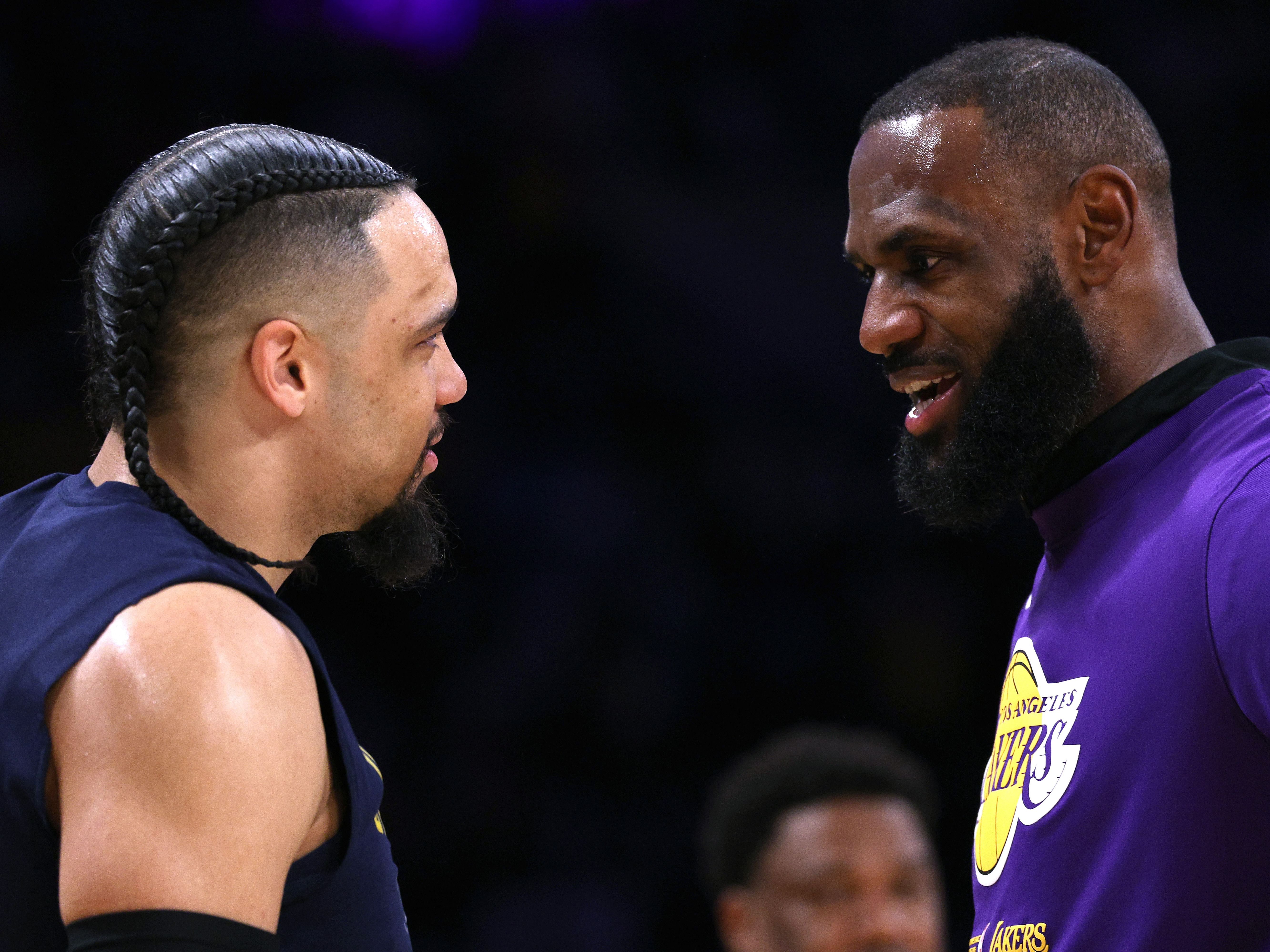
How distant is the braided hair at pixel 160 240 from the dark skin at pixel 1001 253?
770 millimetres

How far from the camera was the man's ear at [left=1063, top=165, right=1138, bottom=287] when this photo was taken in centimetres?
174

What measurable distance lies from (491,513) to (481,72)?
1.82 meters

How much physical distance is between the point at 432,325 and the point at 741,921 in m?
1.73

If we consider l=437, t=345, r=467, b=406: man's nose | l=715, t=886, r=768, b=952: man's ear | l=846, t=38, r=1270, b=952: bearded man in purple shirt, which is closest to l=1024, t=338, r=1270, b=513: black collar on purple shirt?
l=846, t=38, r=1270, b=952: bearded man in purple shirt

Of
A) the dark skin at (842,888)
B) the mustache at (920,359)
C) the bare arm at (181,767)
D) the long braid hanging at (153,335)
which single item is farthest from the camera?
the dark skin at (842,888)

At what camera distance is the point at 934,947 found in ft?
8.68

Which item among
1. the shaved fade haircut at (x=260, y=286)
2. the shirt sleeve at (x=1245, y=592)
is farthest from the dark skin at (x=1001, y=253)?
the shaved fade haircut at (x=260, y=286)

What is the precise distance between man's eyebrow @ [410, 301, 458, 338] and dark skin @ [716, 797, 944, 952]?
159 cm

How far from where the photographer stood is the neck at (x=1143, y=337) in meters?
1.73

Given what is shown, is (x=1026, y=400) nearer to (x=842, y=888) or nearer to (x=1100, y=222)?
(x=1100, y=222)

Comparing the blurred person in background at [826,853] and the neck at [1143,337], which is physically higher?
the neck at [1143,337]

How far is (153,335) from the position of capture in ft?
4.79

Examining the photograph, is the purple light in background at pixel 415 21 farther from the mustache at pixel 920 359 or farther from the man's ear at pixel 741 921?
the mustache at pixel 920 359

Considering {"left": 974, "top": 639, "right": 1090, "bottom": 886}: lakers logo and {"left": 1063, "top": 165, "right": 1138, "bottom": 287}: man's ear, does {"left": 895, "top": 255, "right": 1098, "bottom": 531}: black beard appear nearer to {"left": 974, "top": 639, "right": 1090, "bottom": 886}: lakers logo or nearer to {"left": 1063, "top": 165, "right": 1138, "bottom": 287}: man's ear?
{"left": 1063, "top": 165, "right": 1138, "bottom": 287}: man's ear
